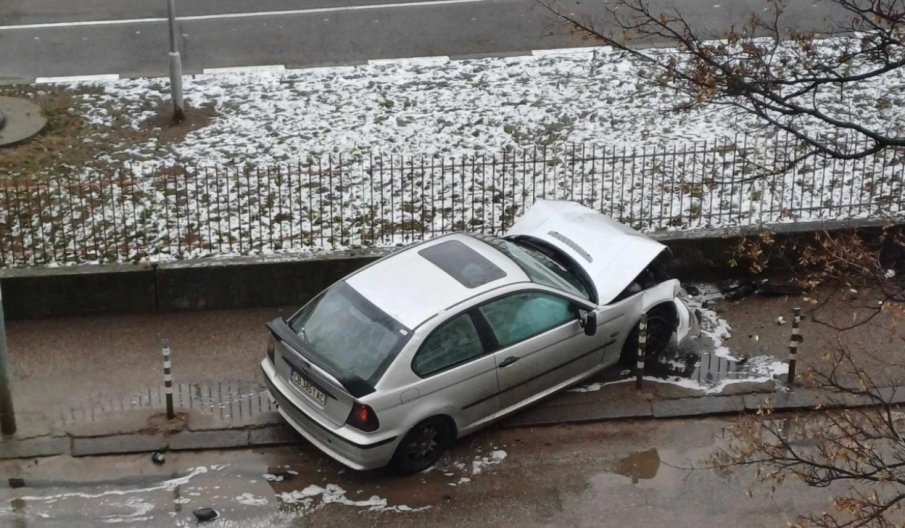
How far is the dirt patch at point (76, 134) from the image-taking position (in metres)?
15.5

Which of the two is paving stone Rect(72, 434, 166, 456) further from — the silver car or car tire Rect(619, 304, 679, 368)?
car tire Rect(619, 304, 679, 368)

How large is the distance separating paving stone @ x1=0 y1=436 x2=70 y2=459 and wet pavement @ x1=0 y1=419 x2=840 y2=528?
84mm

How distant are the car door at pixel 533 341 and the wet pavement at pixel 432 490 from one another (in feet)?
1.80

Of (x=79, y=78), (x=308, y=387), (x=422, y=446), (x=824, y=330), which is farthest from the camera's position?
(x=79, y=78)

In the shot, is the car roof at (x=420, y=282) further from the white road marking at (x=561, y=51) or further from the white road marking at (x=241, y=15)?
the white road marking at (x=241, y=15)

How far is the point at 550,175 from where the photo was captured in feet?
49.4

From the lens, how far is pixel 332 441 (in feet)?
33.9

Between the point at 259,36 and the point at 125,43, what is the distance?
210 cm

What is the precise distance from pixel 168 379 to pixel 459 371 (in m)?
2.69

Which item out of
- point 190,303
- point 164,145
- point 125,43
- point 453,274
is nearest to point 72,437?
point 190,303

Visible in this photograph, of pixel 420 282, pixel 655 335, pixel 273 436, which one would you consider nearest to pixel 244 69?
pixel 420 282

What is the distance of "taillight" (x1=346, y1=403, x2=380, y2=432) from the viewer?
10.0m

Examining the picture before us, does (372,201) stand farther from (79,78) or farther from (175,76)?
(79,78)

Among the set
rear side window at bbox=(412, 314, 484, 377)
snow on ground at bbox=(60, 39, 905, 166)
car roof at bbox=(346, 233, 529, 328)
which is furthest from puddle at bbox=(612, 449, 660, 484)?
snow on ground at bbox=(60, 39, 905, 166)
